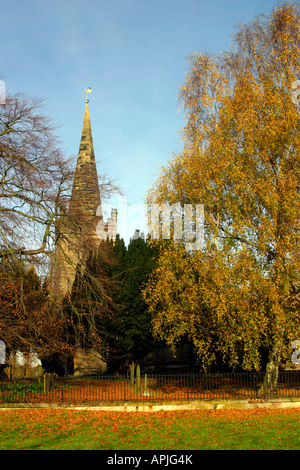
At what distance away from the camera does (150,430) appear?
533 inches

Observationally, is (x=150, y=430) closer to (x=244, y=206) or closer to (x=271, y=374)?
(x=271, y=374)

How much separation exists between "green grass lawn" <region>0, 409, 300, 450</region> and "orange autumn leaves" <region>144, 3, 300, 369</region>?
262cm

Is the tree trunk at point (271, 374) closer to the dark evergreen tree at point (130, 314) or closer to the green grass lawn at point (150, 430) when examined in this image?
the green grass lawn at point (150, 430)

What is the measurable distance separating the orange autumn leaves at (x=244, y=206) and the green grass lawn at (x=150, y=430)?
2621 millimetres

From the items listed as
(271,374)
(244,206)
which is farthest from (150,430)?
(244,206)

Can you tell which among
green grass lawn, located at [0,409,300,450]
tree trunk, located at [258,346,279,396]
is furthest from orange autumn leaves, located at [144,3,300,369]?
green grass lawn, located at [0,409,300,450]

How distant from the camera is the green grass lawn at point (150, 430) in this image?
38.3 feet

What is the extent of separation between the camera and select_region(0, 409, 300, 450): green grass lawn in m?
11.7

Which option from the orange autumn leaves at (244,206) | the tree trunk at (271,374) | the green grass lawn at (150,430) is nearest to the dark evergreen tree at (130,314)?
the orange autumn leaves at (244,206)

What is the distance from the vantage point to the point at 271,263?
60.3 feet

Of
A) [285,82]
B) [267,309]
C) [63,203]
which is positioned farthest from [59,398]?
[285,82]

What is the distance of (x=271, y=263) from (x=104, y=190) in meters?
7.64

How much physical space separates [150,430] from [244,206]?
30.3 feet

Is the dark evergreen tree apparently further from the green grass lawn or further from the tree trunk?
the green grass lawn
